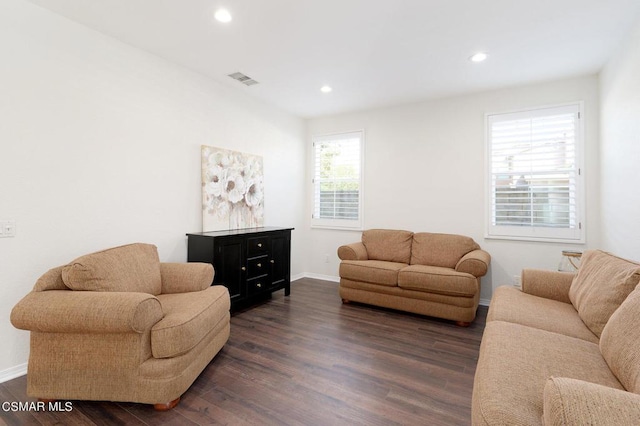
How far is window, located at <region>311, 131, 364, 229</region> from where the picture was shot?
16.0 ft

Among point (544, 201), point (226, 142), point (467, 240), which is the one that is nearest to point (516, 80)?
point (544, 201)

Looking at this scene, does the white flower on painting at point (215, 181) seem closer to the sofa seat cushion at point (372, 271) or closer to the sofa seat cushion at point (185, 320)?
the sofa seat cushion at point (185, 320)

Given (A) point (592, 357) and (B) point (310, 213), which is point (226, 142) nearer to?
(B) point (310, 213)

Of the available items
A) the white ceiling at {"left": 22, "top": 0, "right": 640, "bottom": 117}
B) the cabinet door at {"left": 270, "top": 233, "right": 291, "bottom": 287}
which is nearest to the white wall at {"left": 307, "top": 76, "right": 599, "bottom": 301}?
the white ceiling at {"left": 22, "top": 0, "right": 640, "bottom": 117}

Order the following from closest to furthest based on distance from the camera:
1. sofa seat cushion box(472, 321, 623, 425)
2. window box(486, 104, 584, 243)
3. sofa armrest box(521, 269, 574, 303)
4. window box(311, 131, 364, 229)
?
sofa seat cushion box(472, 321, 623, 425) → sofa armrest box(521, 269, 574, 303) → window box(486, 104, 584, 243) → window box(311, 131, 364, 229)

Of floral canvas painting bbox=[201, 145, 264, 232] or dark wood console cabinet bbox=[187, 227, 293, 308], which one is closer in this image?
dark wood console cabinet bbox=[187, 227, 293, 308]

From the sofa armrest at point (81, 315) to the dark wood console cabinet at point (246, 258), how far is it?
56.3 inches

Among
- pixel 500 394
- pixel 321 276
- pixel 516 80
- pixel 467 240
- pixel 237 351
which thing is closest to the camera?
pixel 500 394

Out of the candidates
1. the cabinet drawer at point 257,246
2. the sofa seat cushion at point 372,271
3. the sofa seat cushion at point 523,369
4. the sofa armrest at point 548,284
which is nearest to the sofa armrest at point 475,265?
the sofa armrest at point 548,284

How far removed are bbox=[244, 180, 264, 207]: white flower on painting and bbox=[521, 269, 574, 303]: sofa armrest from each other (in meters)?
3.18

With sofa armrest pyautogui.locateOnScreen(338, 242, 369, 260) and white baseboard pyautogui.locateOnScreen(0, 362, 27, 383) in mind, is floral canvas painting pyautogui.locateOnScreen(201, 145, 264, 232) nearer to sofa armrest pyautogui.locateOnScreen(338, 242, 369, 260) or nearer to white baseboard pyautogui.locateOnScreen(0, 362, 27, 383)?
sofa armrest pyautogui.locateOnScreen(338, 242, 369, 260)

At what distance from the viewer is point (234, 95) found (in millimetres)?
3994

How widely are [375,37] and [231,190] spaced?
237 cm

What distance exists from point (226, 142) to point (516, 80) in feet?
11.5
